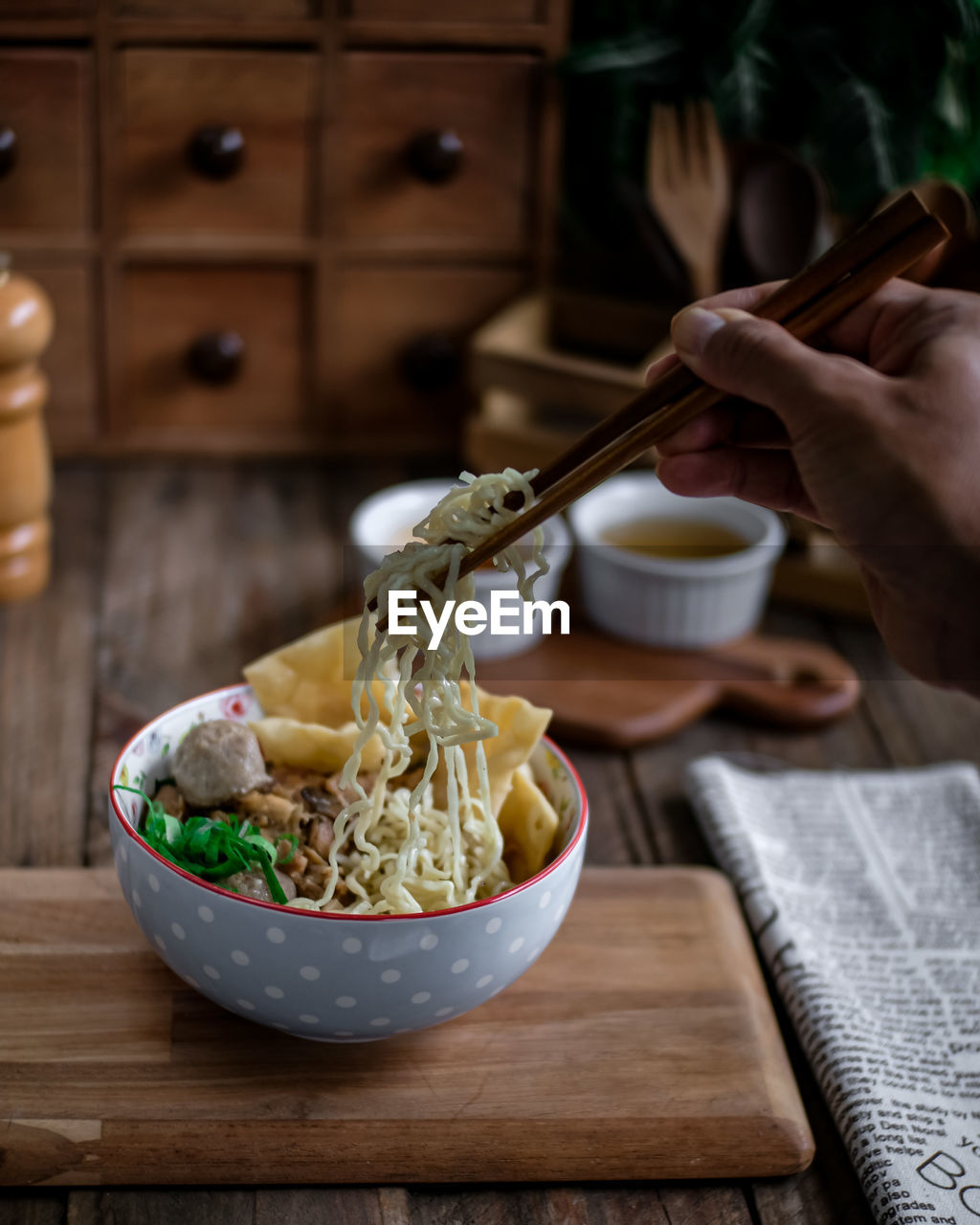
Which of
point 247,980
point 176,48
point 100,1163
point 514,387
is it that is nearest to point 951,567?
point 247,980

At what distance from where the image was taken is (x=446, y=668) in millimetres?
805

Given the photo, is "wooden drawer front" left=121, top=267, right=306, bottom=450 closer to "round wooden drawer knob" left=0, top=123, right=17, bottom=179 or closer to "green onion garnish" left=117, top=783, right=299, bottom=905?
"round wooden drawer knob" left=0, top=123, right=17, bottom=179

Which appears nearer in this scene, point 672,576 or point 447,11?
point 672,576

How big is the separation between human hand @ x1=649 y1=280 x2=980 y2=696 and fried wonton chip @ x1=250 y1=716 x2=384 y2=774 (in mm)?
326

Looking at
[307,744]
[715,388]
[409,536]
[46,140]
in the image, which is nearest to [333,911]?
[307,744]

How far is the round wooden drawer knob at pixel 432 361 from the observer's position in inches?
68.0

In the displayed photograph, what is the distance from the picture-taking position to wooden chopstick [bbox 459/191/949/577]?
681mm

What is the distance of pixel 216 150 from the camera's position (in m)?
1.55

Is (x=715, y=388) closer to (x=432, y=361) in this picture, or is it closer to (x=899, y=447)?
(x=899, y=447)

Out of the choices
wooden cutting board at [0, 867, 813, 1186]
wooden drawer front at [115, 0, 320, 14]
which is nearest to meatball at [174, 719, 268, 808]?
wooden cutting board at [0, 867, 813, 1186]

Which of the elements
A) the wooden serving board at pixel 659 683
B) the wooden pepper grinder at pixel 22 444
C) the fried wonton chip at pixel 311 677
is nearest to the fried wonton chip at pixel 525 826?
the fried wonton chip at pixel 311 677

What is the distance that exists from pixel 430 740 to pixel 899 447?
0.32 meters

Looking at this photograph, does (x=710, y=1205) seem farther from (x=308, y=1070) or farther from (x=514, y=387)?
(x=514, y=387)

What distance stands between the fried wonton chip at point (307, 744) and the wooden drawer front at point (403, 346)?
0.93 metres
